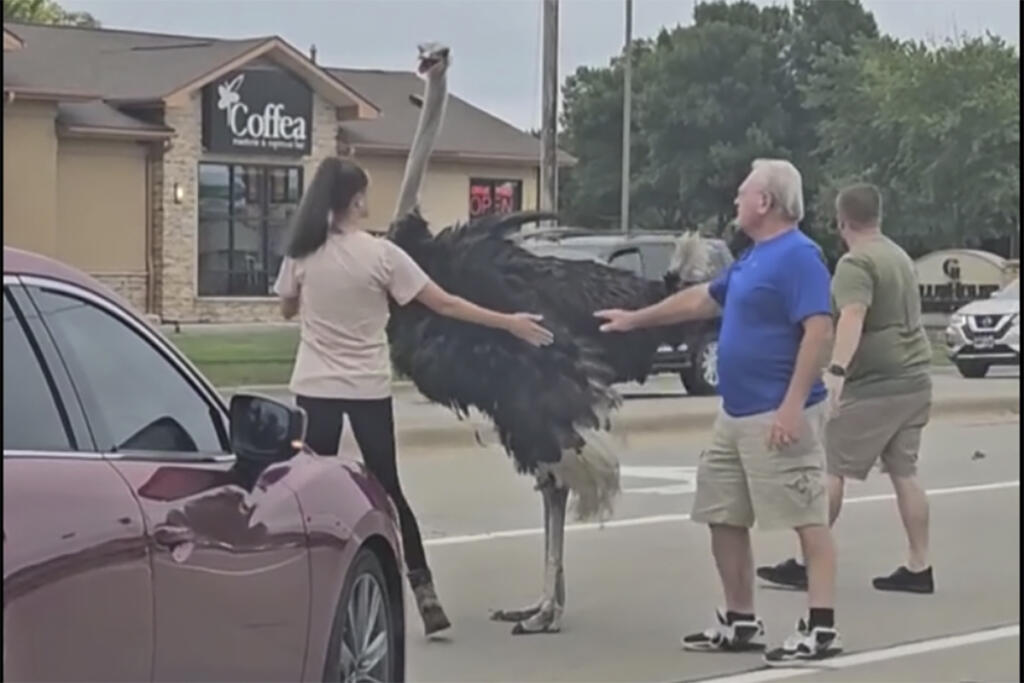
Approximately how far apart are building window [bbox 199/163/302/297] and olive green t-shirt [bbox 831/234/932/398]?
31504 millimetres

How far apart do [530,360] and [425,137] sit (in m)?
1.53

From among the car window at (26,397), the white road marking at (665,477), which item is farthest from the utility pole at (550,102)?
the car window at (26,397)

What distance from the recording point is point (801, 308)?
8344mm

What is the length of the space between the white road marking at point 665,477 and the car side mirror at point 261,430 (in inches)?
347

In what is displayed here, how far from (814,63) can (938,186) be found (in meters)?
11.4

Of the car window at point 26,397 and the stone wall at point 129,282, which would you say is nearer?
the car window at point 26,397

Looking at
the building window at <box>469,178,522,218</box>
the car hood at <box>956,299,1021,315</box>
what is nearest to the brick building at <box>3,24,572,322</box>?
the building window at <box>469,178,522,218</box>

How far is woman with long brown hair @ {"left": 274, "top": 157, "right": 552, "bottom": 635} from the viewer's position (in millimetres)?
8484

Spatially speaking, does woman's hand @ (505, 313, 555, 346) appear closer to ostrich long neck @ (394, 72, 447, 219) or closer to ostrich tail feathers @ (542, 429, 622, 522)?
ostrich tail feathers @ (542, 429, 622, 522)

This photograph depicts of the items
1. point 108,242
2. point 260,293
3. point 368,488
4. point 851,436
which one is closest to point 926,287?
point 260,293

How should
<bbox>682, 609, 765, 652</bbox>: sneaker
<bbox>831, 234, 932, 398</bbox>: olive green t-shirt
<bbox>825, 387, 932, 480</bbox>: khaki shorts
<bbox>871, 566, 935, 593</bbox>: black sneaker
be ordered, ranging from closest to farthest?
1. <bbox>682, 609, 765, 652</bbox>: sneaker
2. <bbox>831, 234, 932, 398</bbox>: olive green t-shirt
3. <bbox>825, 387, 932, 480</bbox>: khaki shorts
4. <bbox>871, 566, 935, 593</bbox>: black sneaker

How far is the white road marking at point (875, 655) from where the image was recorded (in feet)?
27.3

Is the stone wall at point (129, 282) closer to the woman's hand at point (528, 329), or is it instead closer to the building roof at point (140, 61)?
the building roof at point (140, 61)

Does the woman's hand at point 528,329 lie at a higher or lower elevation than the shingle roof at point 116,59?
lower
